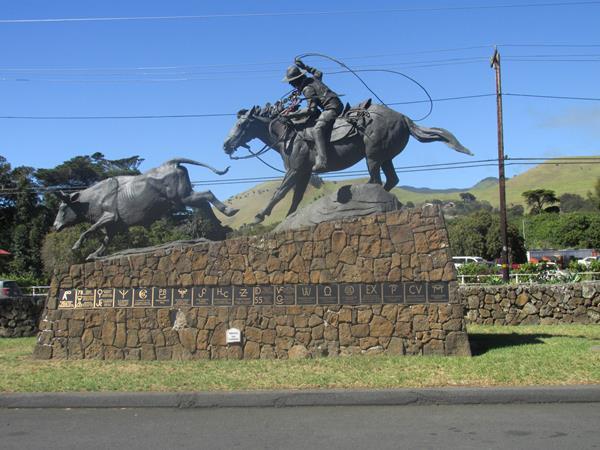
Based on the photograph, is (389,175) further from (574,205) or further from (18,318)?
(574,205)

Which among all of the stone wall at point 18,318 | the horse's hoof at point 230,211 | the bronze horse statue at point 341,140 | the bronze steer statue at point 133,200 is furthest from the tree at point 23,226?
the bronze horse statue at point 341,140

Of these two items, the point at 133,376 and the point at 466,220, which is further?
the point at 466,220

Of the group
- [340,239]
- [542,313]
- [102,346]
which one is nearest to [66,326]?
[102,346]

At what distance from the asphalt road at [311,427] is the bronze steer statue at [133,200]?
649 centimetres

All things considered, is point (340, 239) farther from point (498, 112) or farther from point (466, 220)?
point (466, 220)

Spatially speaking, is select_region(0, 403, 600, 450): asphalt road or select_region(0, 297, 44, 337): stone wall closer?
select_region(0, 403, 600, 450): asphalt road

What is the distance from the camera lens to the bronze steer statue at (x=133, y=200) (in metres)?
14.5

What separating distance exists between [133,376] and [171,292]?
2.26 metres

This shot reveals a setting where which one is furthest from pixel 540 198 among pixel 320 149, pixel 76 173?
pixel 320 149

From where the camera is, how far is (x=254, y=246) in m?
12.1

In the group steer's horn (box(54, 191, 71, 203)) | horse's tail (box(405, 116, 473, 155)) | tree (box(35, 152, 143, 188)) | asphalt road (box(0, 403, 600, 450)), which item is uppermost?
tree (box(35, 152, 143, 188))

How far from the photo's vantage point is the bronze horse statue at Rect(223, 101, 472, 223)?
14.2 metres

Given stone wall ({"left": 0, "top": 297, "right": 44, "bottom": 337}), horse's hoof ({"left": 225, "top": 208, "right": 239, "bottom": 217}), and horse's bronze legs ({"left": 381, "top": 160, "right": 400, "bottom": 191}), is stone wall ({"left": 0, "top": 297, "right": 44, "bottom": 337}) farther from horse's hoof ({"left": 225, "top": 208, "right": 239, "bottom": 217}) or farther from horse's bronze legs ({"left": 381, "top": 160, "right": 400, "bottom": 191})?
horse's bronze legs ({"left": 381, "top": 160, "right": 400, "bottom": 191})

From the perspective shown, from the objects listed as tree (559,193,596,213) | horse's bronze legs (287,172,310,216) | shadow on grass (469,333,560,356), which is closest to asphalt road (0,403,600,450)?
shadow on grass (469,333,560,356)
